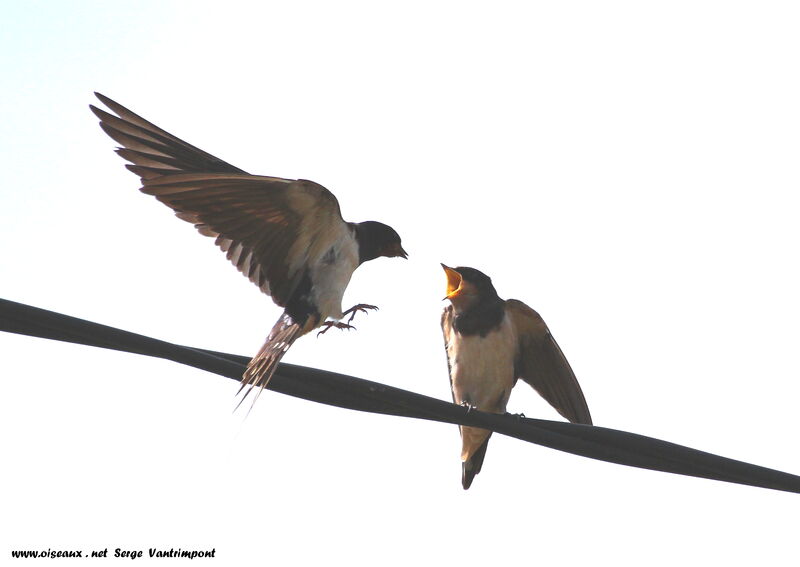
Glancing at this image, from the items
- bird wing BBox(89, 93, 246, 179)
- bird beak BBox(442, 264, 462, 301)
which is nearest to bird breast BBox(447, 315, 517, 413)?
bird beak BBox(442, 264, 462, 301)

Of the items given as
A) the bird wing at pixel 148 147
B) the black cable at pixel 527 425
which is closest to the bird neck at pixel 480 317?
the bird wing at pixel 148 147

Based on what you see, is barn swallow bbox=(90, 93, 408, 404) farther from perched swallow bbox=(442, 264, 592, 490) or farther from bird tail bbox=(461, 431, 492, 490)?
bird tail bbox=(461, 431, 492, 490)

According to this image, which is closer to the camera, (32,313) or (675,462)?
(32,313)

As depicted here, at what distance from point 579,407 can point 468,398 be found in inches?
27.4

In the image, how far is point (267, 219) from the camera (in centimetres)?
596

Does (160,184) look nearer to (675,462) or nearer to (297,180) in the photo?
(297,180)

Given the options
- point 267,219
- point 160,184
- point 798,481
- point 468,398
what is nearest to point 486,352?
point 468,398

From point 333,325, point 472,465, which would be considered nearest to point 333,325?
point 333,325

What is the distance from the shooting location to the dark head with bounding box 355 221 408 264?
673 cm

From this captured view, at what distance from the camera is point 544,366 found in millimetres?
6957

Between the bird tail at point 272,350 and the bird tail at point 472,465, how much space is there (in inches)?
65.0

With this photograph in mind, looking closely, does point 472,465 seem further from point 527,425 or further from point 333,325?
point 527,425

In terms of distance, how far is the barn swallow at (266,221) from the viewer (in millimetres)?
Result: 5582

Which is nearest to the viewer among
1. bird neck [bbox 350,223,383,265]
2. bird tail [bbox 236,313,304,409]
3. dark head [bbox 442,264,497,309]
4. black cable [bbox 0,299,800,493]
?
A: black cable [bbox 0,299,800,493]
